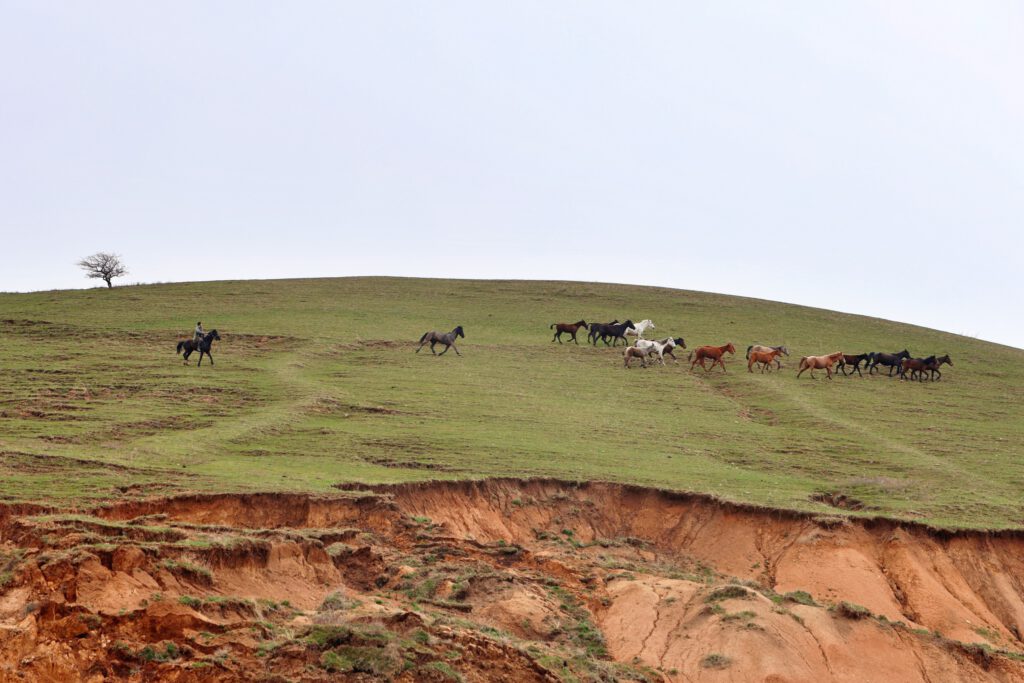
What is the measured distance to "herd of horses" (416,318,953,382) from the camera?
45.0 meters

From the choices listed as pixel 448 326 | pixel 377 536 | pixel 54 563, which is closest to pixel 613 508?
pixel 377 536

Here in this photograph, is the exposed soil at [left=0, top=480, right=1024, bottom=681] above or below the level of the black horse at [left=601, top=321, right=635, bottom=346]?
below

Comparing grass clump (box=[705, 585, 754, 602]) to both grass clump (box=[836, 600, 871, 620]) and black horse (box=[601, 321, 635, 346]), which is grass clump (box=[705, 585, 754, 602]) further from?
black horse (box=[601, 321, 635, 346])

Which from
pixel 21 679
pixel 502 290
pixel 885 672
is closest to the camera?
pixel 21 679

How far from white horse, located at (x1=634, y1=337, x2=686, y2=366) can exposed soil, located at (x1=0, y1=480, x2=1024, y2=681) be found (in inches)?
853

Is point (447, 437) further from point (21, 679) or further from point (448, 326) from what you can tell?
point (448, 326)

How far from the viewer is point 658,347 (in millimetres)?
45812

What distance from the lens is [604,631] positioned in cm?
1688

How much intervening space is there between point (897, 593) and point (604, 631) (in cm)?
720

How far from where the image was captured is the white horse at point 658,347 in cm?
4547

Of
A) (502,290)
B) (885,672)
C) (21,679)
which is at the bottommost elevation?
(885,672)

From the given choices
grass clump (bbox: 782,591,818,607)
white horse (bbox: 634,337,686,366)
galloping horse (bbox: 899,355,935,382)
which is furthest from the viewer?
galloping horse (bbox: 899,355,935,382)

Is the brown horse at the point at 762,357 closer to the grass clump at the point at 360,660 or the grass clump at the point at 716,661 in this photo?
the grass clump at the point at 716,661

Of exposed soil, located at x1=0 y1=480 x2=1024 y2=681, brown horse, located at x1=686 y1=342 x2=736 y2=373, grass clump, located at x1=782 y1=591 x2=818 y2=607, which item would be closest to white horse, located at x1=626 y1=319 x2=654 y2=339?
brown horse, located at x1=686 y1=342 x2=736 y2=373
